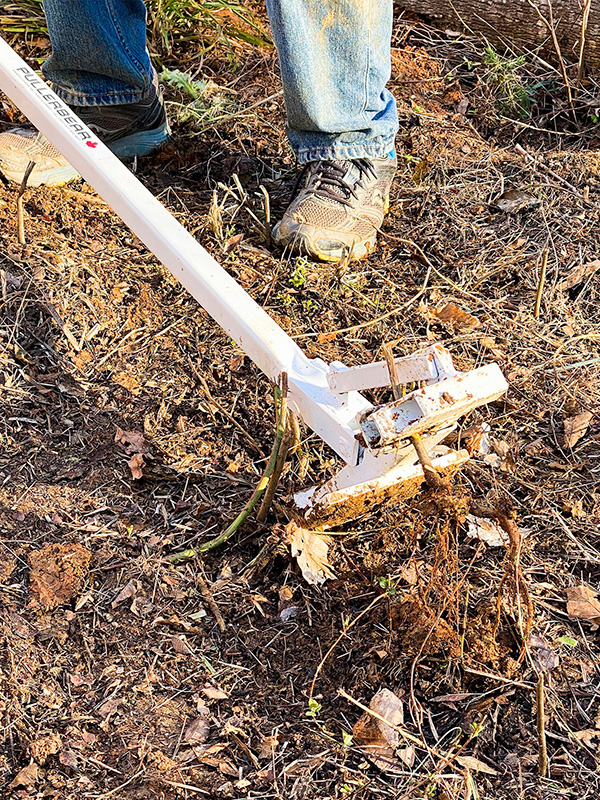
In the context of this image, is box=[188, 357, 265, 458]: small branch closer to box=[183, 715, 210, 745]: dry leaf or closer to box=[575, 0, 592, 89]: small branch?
box=[183, 715, 210, 745]: dry leaf

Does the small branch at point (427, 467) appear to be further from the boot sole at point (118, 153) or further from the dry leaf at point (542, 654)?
the boot sole at point (118, 153)

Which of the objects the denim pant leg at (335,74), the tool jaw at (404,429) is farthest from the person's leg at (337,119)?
the tool jaw at (404,429)

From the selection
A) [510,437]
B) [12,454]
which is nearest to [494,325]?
[510,437]

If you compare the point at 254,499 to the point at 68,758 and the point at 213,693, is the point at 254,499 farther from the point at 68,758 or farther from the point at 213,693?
the point at 68,758

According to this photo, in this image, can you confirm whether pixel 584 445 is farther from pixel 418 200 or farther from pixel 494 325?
pixel 418 200

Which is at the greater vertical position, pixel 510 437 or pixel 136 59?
pixel 136 59

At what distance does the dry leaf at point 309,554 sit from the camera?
1.67 metres

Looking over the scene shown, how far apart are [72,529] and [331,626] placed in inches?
22.8

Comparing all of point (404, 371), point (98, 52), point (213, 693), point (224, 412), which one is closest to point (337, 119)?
point (98, 52)

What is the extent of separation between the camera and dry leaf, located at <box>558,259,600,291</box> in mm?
2348

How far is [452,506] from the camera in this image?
1.43 metres

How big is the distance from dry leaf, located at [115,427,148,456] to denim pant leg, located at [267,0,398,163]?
39.0 inches

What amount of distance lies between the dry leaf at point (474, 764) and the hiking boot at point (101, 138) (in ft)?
6.46

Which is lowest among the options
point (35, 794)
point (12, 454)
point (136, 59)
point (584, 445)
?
point (584, 445)
